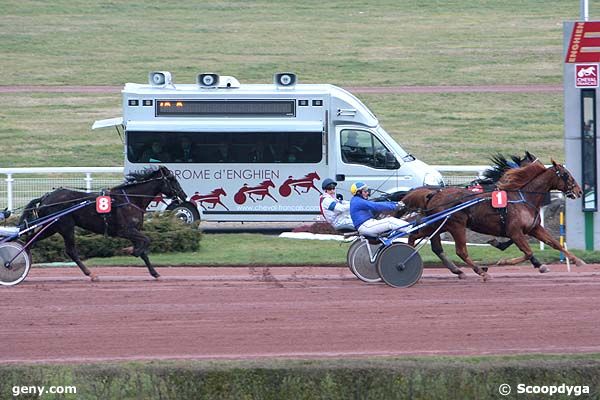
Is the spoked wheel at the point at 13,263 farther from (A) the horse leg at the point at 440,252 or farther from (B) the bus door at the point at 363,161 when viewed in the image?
(B) the bus door at the point at 363,161

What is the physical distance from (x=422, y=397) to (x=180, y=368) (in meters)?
1.86

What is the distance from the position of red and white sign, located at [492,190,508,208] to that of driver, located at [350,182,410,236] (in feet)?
3.78

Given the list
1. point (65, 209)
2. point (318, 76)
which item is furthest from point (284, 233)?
point (318, 76)

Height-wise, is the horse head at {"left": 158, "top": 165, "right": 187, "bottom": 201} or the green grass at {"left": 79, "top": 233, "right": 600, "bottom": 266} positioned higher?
the horse head at {"left": 158, "top": 165, "right": 187, "bottom": 201}

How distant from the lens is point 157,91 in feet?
67.4

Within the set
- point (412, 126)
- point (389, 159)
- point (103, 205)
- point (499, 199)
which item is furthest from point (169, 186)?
point (412, 126)

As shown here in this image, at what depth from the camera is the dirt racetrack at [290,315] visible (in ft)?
37.4

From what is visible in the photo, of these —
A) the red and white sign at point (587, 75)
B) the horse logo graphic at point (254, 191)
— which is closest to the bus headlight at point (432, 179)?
the horse logo graphic at point (254, 191)

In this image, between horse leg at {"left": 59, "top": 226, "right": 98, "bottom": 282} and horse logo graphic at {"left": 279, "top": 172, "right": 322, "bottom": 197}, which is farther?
horse logo graphic at {"left": 279, "top": 172, "right": 322, "bottom": 197}

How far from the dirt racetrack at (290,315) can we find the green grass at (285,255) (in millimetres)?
607

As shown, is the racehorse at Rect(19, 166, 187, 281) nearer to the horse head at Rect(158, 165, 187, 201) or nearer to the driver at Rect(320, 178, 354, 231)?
the horse head at Rect(158, 165, 187, 201)

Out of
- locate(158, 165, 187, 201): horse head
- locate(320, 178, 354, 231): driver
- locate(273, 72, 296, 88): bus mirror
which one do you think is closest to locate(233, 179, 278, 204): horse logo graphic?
locate(273, 72, 296, 88): bus mirror

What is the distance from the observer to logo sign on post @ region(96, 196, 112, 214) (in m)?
15.2

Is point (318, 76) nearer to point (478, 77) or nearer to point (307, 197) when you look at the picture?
point (478, 77)
